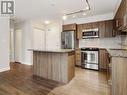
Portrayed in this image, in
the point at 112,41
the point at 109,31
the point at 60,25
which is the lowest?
the point at 112,41

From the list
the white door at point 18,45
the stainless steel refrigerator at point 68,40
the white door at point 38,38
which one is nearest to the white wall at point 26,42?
the white door at point 38,38

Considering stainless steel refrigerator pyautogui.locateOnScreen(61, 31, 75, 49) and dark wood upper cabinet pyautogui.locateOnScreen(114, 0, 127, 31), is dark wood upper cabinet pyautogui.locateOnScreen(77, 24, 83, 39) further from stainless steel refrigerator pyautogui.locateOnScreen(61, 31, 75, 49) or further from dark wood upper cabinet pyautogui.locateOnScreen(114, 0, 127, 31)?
dark wood upper cabinet pyautogui.locateOnScreen(114, 0, 127, 31)

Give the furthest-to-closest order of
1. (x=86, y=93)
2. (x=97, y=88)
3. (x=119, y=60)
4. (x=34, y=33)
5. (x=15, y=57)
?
1. (x=15, y=57)
2. (x=34, y=33)
3. (x=97, y=88)
4. (x=86, y=93)
5. (x=119, y=60)

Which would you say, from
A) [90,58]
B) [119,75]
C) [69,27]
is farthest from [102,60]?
[119,75]

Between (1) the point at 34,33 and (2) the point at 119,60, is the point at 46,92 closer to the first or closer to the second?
(2) the point at 119,60

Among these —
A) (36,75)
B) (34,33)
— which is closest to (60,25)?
(34,33)

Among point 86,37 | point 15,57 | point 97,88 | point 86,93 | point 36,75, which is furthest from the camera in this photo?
point 15,57

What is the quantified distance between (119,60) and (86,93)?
126cm

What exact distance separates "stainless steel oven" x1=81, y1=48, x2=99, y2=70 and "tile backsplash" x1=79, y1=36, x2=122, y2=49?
62 centimetres

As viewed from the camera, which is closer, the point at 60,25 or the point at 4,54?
the point at 4,54

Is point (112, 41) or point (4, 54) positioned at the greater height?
point (112, 41)

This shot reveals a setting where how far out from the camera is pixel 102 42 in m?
5.29

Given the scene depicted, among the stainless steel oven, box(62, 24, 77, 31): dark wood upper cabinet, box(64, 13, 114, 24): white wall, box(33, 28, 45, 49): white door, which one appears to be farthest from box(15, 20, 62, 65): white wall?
the stainless steel oven

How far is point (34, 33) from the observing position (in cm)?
641
